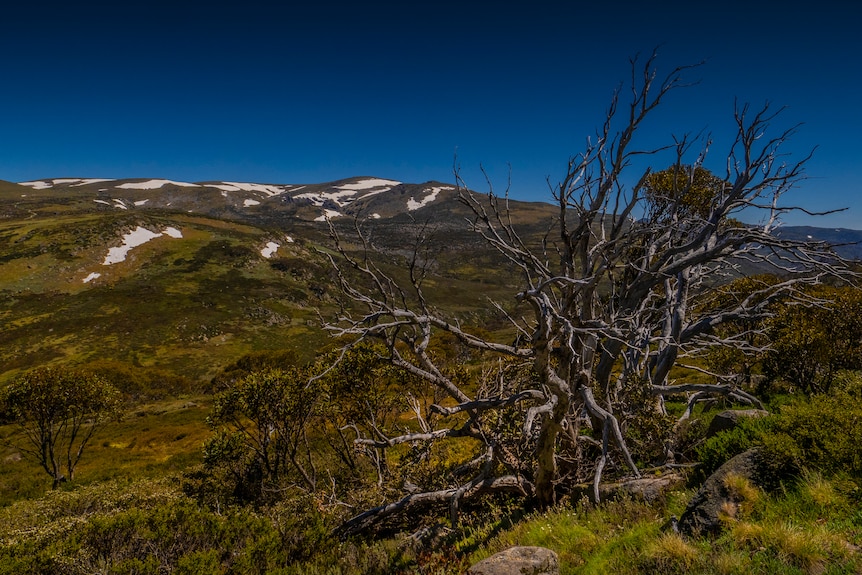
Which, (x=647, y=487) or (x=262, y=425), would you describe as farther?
(x=262, y=425)

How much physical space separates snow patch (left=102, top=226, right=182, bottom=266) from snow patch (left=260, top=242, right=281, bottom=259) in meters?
30.6

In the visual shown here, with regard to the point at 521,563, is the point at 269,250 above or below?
above

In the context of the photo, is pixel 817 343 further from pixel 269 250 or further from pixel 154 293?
pixel 269 250

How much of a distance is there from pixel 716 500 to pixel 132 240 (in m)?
174

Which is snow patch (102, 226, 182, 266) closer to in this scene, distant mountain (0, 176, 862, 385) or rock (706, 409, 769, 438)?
distant mountain (0, 176, 862, 385)

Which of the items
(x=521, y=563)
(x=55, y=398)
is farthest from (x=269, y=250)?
(x=521, y=563)

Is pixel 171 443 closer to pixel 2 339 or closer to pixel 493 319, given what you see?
pixel 2 339

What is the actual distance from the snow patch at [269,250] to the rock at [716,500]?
16503cm

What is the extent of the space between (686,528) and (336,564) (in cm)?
692

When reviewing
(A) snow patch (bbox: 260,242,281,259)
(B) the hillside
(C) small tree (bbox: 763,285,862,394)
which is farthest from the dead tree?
(A) snow patch (bbox: 260,242,281,259)

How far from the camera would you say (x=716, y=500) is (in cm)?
607

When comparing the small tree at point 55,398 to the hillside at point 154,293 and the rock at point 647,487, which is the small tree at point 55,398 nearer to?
the rock at point 647,487

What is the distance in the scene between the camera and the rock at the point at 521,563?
5.81m

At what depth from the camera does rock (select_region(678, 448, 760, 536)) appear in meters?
5.82
